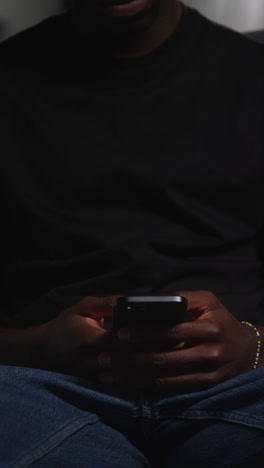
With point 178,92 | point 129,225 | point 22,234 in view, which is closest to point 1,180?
point 22,234

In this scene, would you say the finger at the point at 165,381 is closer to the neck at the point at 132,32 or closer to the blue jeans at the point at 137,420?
the blue jeans at the point at 137,420

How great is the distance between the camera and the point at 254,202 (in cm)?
96

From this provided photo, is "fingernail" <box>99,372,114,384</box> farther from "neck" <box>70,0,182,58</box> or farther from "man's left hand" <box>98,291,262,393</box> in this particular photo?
"neck" <box>70,0,182,58</box>

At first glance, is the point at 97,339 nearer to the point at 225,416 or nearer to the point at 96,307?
the point at 96,307

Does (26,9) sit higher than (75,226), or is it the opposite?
(26,9)

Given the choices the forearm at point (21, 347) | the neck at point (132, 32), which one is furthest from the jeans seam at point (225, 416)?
the neck at point (132, 32)

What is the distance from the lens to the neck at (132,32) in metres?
0.99

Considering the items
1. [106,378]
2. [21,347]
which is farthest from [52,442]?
[21,347]

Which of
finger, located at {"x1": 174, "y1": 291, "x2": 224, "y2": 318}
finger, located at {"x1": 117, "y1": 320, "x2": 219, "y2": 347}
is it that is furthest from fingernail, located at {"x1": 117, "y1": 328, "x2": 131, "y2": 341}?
finger, located at {"x1": 174, "y1": 291, "x2": 224, "y2": 318}

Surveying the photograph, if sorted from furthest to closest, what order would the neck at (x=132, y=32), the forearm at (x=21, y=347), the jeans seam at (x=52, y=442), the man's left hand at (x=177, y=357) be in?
1. the neck at (x=132, y=32)
2. the forearm at (x=21, y=347)
3. the man's left hand at (x=177, y=357)
4. the jeans seam at (x=52, y=442)

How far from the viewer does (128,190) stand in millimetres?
936

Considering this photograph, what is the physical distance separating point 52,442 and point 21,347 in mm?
224

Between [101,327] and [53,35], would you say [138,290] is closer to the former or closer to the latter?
[101,327]

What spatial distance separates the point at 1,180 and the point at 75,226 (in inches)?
5.9
